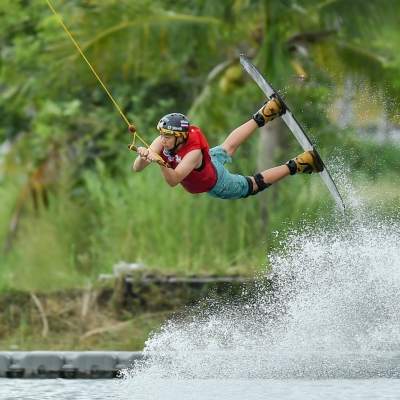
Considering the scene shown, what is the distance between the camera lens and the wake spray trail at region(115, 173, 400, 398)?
10016mm

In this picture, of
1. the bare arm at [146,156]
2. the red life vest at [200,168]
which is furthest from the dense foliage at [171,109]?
the bare arm at [146,156]

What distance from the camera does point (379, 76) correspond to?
12.2 m

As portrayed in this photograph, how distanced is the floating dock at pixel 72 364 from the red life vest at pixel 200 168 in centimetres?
227

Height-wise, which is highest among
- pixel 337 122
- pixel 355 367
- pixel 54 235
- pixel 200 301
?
pixel 337 122

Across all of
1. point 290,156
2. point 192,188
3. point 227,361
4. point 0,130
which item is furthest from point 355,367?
point 0,130

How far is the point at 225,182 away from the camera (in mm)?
8094

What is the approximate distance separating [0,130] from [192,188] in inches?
281

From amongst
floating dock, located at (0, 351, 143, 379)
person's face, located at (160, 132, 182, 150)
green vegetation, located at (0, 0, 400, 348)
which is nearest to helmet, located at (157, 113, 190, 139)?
person's face, located at (160, 132, 182, 150)

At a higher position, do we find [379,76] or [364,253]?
[379,76]

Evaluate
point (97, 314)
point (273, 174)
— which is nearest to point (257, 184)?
point (273, 174)

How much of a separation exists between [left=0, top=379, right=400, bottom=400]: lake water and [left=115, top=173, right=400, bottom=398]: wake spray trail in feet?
1.46

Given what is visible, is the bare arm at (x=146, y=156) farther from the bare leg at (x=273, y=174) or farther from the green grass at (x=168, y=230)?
the green grass at (x=168, y=230)

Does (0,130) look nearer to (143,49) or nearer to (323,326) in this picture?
(143,49)

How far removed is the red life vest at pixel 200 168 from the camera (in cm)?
784
